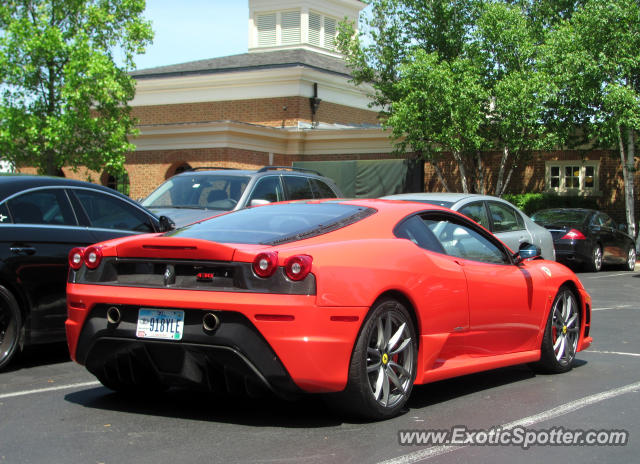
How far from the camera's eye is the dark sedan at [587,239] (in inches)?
810

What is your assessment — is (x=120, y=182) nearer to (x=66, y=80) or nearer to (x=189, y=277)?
(x=66, y=80)

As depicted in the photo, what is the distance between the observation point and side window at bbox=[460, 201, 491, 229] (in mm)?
12039

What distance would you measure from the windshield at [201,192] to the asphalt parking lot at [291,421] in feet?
15.6

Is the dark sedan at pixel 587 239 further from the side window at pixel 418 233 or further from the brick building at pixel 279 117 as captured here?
the side window at pixel 418 233

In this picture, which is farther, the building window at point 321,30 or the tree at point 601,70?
the building window at point 321,30

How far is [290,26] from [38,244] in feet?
121

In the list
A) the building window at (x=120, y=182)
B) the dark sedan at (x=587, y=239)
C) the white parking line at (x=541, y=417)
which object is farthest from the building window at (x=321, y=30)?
the white parking line at (x=541, y=417)

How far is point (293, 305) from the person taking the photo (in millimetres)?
4855

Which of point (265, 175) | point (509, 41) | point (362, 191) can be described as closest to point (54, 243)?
point (265, 175)

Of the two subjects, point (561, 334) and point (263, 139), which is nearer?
point (561, 334)

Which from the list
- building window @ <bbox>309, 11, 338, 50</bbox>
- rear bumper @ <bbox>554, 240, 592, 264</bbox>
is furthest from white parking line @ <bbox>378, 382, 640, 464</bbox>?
building window @ <bbox>309, 11, 338, 50</bbox>

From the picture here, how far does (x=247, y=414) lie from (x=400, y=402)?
100 cm

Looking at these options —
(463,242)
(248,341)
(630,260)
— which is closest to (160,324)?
(248,341)

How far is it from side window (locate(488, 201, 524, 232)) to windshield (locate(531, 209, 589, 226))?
334 inches
